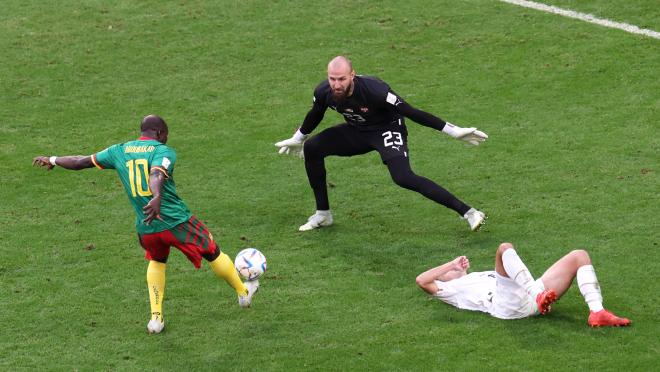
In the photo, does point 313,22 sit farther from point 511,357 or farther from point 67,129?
point 511,357

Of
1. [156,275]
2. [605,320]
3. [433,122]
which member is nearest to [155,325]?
[156,275]

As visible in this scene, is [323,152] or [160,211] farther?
[323,152]

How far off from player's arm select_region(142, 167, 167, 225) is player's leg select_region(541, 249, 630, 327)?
3.59 meters

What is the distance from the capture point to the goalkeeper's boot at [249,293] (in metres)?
10.9

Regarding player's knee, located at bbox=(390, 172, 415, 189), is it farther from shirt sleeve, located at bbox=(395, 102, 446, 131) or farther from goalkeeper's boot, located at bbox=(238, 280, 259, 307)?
goalkeeper's boot, located at bbox=(238, 280, 259, 307)

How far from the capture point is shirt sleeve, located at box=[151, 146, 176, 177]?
10117 mm

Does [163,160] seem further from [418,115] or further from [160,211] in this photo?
[418,115]

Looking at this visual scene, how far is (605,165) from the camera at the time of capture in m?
14.2

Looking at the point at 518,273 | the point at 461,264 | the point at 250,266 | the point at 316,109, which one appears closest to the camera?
the point at 518,273

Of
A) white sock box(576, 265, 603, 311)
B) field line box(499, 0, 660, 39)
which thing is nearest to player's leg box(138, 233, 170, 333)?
white sock box(576, 265, 603, 311)

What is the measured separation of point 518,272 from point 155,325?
3.43 m

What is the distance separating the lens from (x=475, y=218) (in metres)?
12.3

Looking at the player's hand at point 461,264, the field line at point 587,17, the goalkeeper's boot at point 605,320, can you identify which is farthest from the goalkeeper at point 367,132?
the field line at point 587,17

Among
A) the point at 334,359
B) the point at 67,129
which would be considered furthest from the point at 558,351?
the point at 67,129
